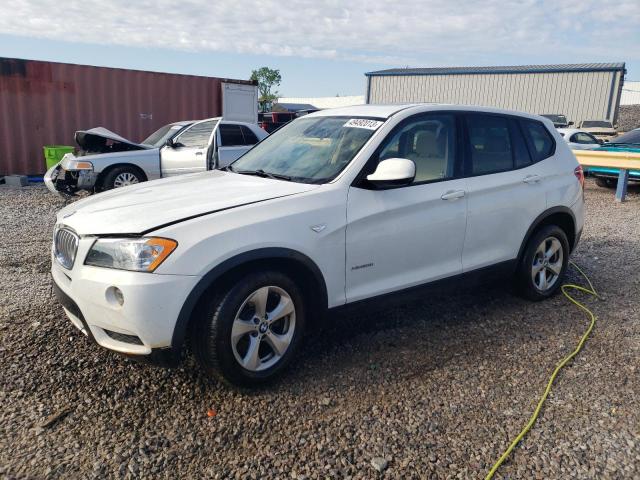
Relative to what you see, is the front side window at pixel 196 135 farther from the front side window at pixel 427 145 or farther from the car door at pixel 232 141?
the front side window at pixel 427 145

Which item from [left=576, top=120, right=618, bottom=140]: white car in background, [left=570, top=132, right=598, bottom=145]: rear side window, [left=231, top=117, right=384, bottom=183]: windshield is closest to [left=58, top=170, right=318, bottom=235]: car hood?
[left=231, top=117, right=384, bottom=183]: windshield

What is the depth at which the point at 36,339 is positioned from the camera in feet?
12.3

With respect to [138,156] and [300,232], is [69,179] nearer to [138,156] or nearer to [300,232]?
[138,156]

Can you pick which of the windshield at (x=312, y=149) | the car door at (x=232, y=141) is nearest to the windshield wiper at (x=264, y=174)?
the windshield at (x=312, y=149)

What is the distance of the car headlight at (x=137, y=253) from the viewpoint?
9.00ft

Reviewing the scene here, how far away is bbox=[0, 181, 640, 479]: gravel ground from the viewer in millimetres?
2596

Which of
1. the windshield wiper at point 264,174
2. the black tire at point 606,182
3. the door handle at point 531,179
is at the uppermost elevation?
the windshield wiper at point 264,174

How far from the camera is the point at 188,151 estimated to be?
9.57 metres

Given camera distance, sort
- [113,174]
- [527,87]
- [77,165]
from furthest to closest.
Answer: [527,87], [113,174], [77,165]

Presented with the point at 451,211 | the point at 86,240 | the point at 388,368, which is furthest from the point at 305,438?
the point at 451,211

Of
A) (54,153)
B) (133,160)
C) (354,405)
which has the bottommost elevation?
(354,405)

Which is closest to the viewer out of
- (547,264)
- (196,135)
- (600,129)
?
(547,264)

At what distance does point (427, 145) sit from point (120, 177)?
23.6ft

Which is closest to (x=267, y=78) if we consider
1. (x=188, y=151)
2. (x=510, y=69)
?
(x=510, y=69)
